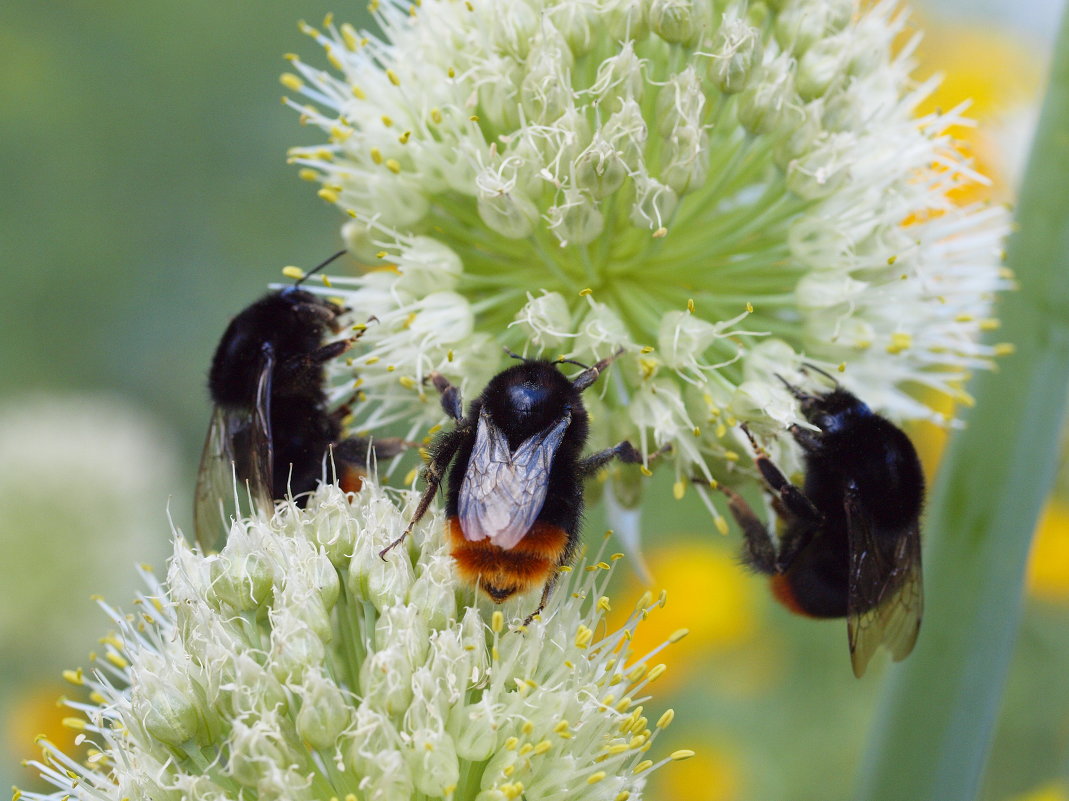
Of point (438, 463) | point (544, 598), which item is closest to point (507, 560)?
point (544, 598)

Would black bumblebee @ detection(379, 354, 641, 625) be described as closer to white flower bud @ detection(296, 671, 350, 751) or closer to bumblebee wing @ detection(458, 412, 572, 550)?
bumblebee wing @ detection(458, 412, 572, 550)

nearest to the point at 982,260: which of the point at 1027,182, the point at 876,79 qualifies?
the point at 1027,182

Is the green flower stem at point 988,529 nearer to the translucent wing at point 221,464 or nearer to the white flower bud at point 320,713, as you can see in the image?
the white flower bud at point 320,713

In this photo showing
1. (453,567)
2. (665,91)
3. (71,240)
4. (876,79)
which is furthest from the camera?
(71,240)

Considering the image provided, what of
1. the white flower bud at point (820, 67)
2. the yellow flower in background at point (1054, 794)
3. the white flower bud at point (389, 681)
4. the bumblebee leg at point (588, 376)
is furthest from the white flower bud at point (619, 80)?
the yellow flower in background at point (1054, 794)

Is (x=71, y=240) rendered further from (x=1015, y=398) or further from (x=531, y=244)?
(x=1015, y=398)

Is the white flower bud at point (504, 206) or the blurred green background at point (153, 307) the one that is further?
the blurred green background at point (153, 307)

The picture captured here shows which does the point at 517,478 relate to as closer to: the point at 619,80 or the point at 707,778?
the point at 619,80
